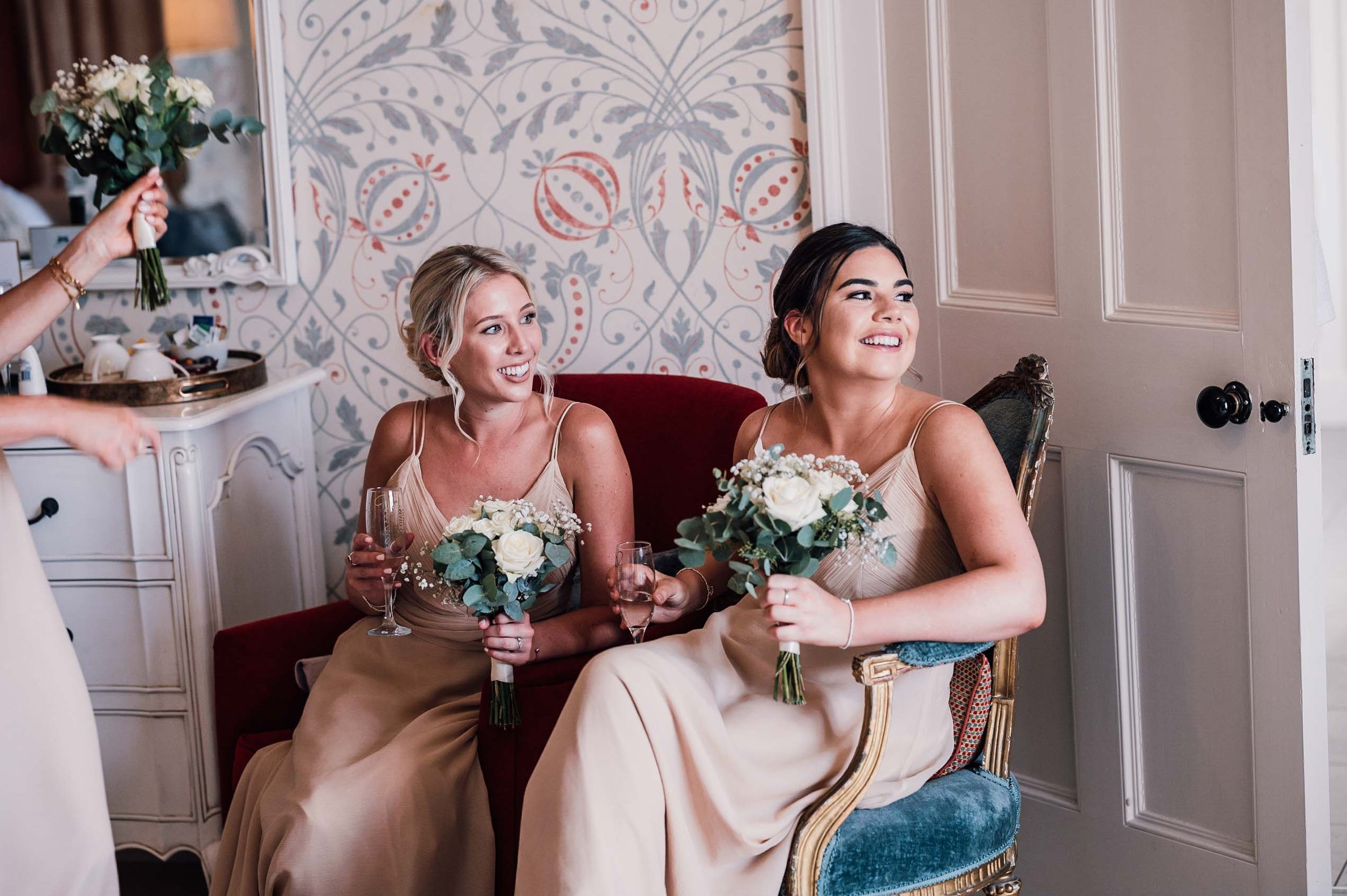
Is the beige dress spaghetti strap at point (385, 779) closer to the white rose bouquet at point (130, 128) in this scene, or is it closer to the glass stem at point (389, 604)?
the glass stem at point (389, 604)

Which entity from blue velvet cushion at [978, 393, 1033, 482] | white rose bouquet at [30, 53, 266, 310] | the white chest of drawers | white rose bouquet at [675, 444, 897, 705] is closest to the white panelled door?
blue velvet cushion at [978, 393, 1033, 482]

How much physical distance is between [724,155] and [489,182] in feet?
1.95

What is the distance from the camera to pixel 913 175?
2.83m

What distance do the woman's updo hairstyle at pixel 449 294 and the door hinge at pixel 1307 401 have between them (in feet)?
4.45

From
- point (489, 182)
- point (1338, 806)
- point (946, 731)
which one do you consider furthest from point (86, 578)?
point (1338, 806)

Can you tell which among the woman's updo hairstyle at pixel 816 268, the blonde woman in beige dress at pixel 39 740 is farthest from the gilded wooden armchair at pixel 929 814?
the blonde woman in beige dress at pixel 39 740

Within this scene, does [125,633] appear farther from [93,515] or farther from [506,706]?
[506,706]

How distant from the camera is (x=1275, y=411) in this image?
2.08 metres

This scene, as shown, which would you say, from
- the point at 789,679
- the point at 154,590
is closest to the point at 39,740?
the point at 154,590

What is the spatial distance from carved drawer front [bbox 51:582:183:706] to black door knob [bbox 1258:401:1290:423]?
2.19 m

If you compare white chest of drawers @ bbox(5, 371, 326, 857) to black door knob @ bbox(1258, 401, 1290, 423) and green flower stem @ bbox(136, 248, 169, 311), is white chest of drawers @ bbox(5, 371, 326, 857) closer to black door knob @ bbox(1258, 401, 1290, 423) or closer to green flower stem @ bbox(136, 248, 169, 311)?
green flower stem @ bbox(136, 248, 169, 311)

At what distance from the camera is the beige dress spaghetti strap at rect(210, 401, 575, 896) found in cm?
207

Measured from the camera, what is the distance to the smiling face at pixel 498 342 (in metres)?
2.38

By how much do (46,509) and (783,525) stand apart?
69.4 inches
